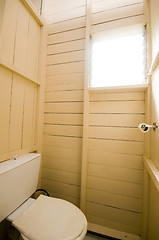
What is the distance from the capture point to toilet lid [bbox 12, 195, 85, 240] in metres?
0.73

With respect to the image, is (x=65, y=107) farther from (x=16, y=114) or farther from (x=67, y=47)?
(x=67, y=47)

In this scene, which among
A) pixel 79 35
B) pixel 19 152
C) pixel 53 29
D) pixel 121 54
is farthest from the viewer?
pixel 53 29

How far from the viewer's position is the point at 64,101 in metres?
1.45

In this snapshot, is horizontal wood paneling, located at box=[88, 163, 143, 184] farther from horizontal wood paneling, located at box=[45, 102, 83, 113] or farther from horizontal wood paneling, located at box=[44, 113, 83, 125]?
horizontal wood paneling, located at box=[45, 102, 83, 113]

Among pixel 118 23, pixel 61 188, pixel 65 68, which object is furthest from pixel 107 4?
pixel 61 188

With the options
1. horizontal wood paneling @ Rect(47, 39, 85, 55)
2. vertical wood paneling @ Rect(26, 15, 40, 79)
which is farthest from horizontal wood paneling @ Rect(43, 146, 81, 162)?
horizontal wood paneling @ Rect(47, 39, 85, 55)

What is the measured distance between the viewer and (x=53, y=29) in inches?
60.6

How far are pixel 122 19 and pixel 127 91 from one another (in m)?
0.77

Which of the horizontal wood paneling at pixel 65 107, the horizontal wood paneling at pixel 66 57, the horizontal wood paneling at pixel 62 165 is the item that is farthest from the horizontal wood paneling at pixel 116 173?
the horizontal wood paneling at pixel 66 57

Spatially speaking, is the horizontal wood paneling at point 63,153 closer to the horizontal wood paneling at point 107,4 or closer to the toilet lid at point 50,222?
the toilet lid at point 50,222

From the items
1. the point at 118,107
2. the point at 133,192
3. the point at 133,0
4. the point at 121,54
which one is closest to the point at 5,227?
the point at 133,192

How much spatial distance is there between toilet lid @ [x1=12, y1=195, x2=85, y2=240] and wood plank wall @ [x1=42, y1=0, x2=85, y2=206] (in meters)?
0.44

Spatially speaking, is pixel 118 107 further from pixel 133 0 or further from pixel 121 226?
pixel 121 226

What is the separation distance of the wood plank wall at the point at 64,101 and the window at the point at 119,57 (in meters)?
0.18
